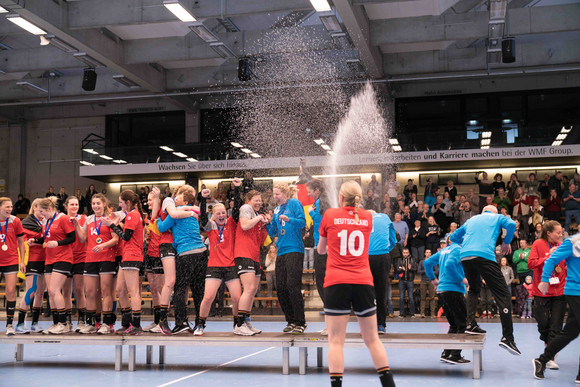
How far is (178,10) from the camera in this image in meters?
16.2

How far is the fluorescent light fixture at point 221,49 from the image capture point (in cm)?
1915

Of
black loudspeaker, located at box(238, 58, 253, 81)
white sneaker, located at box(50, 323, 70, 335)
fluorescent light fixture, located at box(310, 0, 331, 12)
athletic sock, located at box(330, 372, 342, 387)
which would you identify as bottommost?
white sneaker, located at box(50, 323, 70, 335)

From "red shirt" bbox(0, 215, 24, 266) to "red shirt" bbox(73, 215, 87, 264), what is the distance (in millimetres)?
884

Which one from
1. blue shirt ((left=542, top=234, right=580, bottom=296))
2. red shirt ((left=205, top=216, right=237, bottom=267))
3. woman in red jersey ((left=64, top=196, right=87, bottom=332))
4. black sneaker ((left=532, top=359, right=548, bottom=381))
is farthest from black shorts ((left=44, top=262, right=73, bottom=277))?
blue shirt ((left=542, top=234, right=580, bottom=296))

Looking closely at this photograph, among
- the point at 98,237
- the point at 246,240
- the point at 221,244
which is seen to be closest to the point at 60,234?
the point at 98,237

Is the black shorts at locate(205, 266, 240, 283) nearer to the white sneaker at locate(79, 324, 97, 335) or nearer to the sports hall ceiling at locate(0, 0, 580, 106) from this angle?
the white sneaker at locate(79, 324, 97, 335)

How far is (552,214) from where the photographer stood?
20641 mm

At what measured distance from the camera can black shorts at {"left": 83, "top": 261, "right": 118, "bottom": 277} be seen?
330 inches

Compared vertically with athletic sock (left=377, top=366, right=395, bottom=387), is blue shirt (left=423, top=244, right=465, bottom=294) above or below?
above

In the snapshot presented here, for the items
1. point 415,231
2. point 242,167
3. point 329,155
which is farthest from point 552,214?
point 242,167

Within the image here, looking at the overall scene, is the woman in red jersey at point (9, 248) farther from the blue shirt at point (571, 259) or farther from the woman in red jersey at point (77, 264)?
the blue shirt at point (571, 259)

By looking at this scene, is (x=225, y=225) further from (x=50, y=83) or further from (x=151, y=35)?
(x=50, y=83)

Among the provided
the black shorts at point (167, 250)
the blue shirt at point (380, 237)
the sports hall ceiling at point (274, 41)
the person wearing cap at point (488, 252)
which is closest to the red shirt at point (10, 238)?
the black shorts at point (167, 250)

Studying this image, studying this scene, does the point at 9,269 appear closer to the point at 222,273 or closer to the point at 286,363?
the point at 222,273
